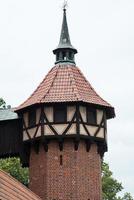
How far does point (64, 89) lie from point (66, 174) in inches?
150

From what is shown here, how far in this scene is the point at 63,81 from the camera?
31.5 meters

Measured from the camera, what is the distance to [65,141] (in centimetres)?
2966

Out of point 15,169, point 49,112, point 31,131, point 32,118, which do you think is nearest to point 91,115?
point 49,112

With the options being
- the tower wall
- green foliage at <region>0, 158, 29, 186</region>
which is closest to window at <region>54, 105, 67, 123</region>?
the tower wall

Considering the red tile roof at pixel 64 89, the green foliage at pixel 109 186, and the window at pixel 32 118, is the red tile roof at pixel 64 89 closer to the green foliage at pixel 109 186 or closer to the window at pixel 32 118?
the window at pixel 32 118

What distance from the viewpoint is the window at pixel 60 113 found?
97.1 feet

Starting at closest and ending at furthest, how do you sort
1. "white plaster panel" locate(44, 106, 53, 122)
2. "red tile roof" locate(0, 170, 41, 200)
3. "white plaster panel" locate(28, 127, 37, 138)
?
"red tile roof" locate(0, 170, 41, 200) < "white plaster panel" locate(44, 106, 53, 122) < "white plaster panel" locate(28, 127, 37, 138)

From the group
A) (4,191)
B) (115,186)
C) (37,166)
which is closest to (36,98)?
(37,166)

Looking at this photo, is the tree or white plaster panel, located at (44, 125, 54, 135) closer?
white plaster panel, located at (44, 125, 54, 135)

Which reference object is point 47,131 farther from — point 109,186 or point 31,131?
point 109,186

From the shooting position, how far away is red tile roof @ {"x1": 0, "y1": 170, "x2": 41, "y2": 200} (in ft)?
78.9

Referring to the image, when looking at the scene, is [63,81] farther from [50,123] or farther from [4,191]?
[4,191]

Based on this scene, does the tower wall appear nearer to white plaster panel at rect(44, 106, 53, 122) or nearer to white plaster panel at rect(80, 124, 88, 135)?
white plaster panel at rect(80, 124, 88, 135)

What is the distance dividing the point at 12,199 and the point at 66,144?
20.1ft
